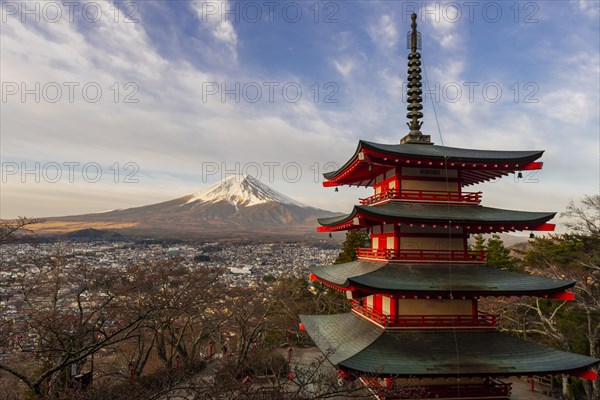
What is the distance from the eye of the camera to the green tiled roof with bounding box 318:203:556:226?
12.1m

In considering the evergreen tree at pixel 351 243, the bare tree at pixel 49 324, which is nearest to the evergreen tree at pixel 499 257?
the evergreen tree at pixel 351 243

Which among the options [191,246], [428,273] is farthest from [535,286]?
[191,246]

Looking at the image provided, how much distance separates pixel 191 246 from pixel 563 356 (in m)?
123

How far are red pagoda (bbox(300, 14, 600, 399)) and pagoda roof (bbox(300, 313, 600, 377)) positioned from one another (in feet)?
0.10

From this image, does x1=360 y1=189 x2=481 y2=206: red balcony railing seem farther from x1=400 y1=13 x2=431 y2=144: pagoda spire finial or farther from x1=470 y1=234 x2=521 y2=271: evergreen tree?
x1=470 y1=234 x2=521 y2=271: evergreen tree

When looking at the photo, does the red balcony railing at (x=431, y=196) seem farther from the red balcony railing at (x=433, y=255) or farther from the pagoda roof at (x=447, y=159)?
the red balcony railing at (x=433, y=255)

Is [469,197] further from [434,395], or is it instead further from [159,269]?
[159,269]

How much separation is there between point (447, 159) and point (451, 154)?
781 millimetres

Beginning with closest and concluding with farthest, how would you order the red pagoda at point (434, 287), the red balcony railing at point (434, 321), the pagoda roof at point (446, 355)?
the pagoda roof at point (446, 355), the red pagoda at point (434, 287), the red balcony railing at point (434, 321)

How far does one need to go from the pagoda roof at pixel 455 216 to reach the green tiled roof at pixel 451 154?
1814 millimetres

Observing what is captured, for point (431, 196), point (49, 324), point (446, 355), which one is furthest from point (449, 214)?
point (49, 324)

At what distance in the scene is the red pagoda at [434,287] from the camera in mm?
11070

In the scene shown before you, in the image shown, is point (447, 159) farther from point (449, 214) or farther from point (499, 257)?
point (499, 257)

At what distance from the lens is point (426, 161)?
12.9m
